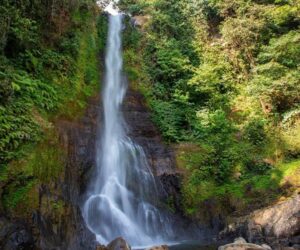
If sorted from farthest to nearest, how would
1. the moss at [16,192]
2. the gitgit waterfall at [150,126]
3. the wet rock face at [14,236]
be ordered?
the gitgit waterfall at [150,126] → the moss at [16,192] → the wet rock face at [14,236]

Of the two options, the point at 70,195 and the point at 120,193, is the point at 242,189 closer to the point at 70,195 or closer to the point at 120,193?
the point at 120,193

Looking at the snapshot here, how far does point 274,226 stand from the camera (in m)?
12.0

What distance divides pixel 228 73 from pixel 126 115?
25.8 ft

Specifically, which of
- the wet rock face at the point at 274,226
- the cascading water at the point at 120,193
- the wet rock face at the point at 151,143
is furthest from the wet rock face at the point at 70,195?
the wet rock face at the point at 274,226

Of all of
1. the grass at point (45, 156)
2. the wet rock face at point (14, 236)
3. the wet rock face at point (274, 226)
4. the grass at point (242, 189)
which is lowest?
the wet rock face at point (274, 226)

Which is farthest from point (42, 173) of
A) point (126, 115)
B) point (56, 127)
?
point (126, 115)

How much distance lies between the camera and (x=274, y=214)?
12.4 m

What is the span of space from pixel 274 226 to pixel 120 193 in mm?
5542

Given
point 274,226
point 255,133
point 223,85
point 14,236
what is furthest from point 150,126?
point 14,236

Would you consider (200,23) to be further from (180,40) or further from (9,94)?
(9,94)

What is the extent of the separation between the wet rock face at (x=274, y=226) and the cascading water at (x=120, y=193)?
287cm

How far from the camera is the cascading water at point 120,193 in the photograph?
1282cm

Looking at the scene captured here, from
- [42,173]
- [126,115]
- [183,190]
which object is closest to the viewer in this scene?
[42,173]

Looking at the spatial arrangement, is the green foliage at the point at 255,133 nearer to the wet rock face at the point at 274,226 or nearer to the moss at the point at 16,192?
the wet rock face at the point at 274,226
